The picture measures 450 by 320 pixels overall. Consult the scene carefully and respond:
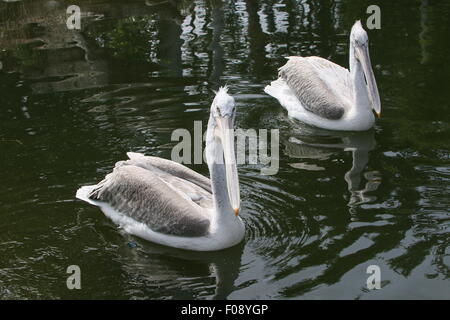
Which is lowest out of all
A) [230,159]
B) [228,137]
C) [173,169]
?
[173,169]

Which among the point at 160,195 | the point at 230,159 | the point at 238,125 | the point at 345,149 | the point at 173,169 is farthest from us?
the point at 238,125

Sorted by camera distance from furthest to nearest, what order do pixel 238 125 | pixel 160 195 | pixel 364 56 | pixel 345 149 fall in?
pixel 238 125 → pixel 364 56 → pixel 345 149 → pixel 160 195

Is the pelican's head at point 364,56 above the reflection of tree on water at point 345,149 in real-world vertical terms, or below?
above

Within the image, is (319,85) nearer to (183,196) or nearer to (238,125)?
(238,125)

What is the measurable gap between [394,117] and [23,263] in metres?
4.47

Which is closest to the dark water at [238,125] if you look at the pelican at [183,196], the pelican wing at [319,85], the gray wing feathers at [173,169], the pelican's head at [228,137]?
the pelican at [183,196]

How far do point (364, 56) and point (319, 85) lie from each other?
0.75 meters

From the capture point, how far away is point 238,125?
855 centimetres

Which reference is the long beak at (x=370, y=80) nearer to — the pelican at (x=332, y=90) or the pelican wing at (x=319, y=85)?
the pelican at (x=332, y=90)

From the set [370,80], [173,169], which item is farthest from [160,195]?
[370,80]

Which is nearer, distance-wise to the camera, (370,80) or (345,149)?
(345,149)

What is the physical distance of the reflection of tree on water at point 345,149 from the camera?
276 inches

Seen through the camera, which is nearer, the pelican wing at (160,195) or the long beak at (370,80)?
the pelican wing at (160,195)
